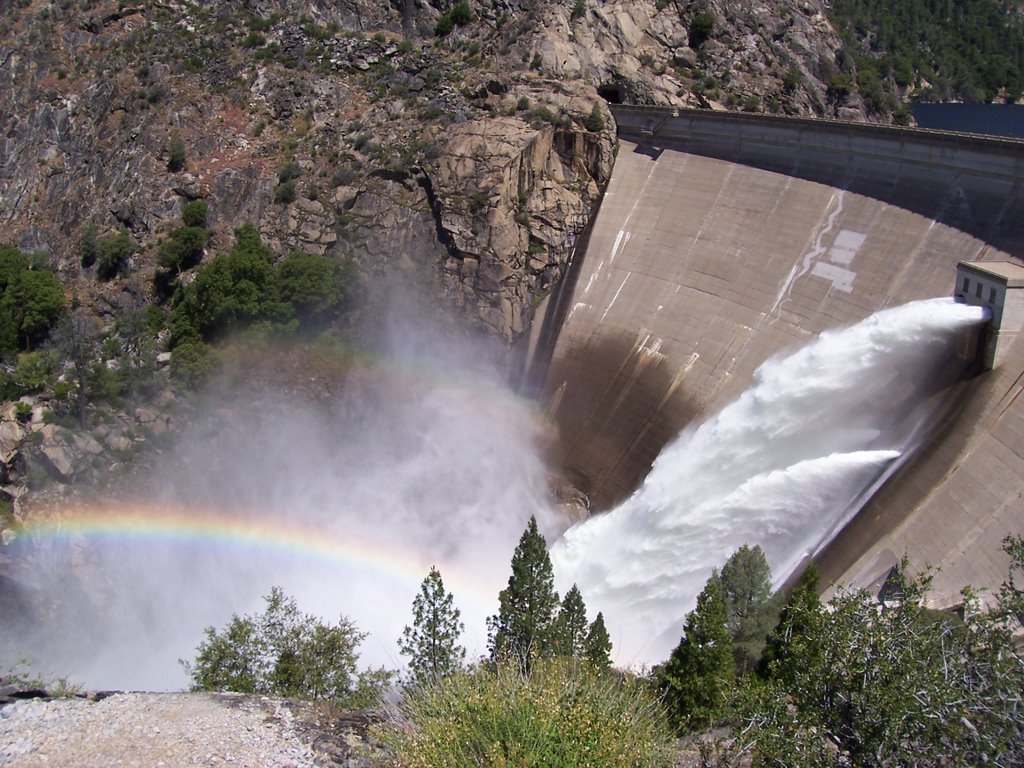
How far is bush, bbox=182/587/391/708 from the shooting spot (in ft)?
59.0

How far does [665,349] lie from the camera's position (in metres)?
28.2

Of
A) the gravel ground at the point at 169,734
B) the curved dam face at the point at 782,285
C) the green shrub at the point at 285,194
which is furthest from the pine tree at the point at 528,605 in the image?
the green shrub at the point at 285,194

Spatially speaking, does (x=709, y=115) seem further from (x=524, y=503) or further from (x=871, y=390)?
(x=524, y=503)

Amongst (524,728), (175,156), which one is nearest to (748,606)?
(524,728)

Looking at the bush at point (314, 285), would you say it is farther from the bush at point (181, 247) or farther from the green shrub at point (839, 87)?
the green shrub at point (839, 87)

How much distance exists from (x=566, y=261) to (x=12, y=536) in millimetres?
20488

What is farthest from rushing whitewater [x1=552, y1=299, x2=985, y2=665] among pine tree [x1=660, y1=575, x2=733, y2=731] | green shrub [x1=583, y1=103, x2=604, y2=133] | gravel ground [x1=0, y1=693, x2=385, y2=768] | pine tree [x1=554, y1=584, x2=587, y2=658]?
green shrub [x1=583, y1=103, x2=604, y2=133]

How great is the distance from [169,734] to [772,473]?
15.5 meters

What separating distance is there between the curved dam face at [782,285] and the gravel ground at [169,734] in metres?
12.3

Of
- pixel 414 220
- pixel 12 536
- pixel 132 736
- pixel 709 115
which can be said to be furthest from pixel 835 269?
pixel 12 536

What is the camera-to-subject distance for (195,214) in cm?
3575

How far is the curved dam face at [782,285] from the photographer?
1958 centimetres

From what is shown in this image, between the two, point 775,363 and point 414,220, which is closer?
point 775,363

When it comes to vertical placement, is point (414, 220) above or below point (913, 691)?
below
